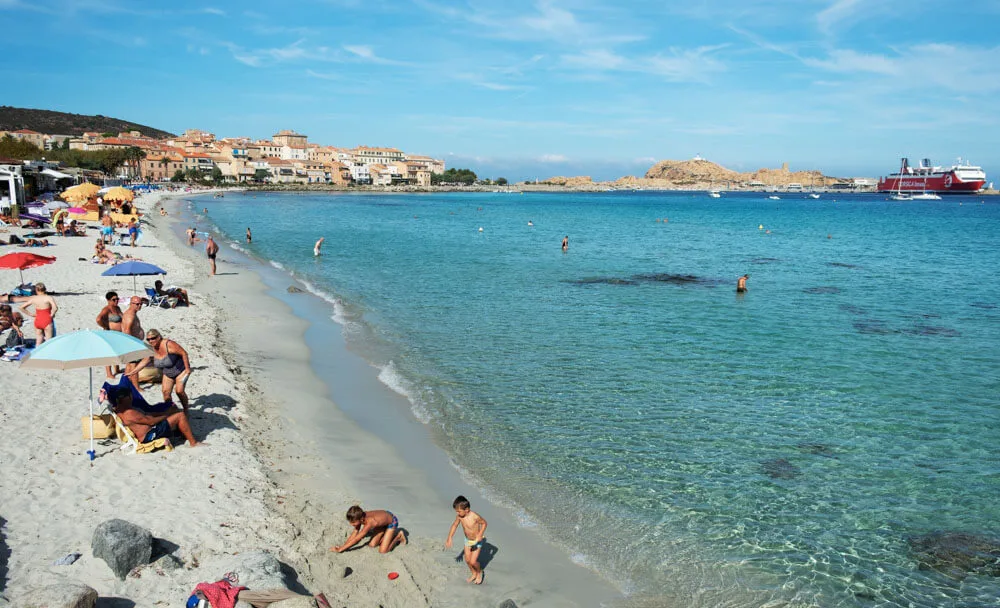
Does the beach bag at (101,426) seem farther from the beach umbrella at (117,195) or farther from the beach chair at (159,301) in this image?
the beach umbrella at (117,195)

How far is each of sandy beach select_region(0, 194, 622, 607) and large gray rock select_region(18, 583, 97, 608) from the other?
8 cm

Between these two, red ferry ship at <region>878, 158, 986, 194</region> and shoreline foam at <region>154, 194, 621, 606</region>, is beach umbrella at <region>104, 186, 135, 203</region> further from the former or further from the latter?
red ferry ship at <region>878, 158, 986, 194</region>

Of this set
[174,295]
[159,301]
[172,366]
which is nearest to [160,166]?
[174,295]

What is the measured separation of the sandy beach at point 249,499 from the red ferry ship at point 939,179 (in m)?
181

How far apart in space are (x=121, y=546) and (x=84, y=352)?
2934 millimetres

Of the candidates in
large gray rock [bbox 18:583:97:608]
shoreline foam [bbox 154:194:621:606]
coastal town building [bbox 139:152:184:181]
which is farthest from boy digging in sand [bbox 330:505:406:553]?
coastal town building [bbox 139:152:184:181]

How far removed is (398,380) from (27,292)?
1120 centimetres

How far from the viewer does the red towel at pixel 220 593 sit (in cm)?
541

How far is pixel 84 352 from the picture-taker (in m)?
7.91

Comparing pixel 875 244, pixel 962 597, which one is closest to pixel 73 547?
pixel 962 597

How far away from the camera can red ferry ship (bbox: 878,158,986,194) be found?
15266cm

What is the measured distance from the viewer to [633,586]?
7129 millimetres

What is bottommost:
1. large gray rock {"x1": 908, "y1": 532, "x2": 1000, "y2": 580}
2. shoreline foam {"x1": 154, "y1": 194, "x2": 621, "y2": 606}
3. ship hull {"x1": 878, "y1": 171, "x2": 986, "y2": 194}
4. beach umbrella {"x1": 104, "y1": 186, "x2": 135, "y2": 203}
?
large gray rock {"x1": 908, "y1": 532, "x2": 1000, "y2": 580}

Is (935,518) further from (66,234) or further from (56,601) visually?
(66,234)
